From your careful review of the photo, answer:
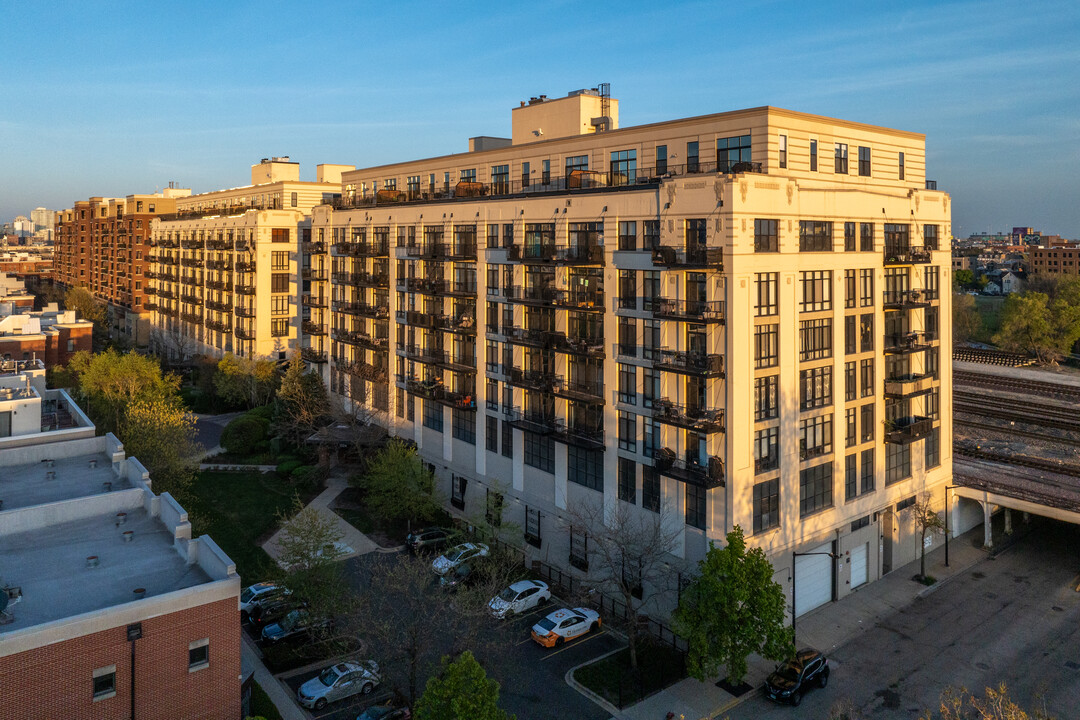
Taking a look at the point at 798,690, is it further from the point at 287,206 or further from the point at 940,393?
the point at 287,206

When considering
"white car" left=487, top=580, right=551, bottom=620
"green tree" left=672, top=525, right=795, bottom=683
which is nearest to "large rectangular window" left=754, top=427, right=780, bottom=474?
"green tree" left=672, top=525, right=795, bottom=683

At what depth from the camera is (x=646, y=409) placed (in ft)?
124

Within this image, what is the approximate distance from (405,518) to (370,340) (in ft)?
55.0

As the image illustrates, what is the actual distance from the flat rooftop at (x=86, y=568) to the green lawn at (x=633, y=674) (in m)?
16.0

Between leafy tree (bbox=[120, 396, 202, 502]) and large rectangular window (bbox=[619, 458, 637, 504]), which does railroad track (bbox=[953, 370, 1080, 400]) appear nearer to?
large rectangular window (bbox=[619, 458, 637, 504])

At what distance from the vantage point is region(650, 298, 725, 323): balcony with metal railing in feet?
112

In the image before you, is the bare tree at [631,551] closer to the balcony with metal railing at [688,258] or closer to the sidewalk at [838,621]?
the sidewalk at [838,621]

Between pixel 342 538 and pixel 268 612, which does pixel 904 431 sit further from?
pixel 268 612

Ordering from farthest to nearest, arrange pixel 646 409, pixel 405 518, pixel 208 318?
pixel 208 318, pixel 405 518, pixel 646 409

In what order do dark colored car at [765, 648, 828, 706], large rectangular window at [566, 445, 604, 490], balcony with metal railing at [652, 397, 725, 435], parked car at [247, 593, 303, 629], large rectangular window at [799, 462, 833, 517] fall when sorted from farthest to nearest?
large rectangular window at [566, 445, 604, 490] < large rectangular window at [799, 462, 833, 517] < parked car at [247, 593, 303, 629] < balcony with metal railing at [652, 397, 725, 435] < dark colored car at [765, 648, 828, 706]

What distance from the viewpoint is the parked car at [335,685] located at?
3019 cm

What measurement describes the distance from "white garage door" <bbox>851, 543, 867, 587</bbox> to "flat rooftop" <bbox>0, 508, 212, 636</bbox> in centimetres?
3191

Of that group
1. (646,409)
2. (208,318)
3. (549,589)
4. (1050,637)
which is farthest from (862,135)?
(208,318)

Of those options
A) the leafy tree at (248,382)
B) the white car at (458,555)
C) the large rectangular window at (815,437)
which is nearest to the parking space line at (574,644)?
the white car at (458,555)
